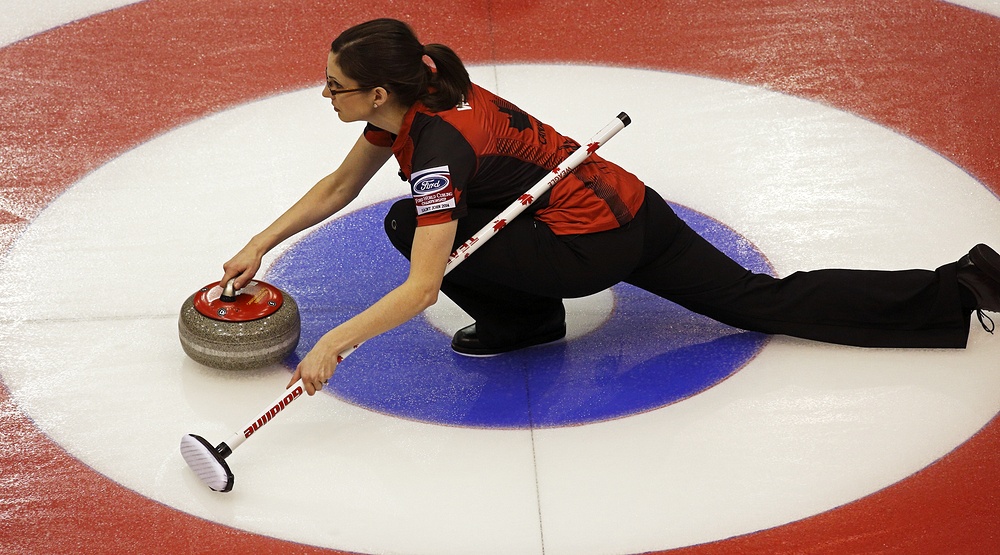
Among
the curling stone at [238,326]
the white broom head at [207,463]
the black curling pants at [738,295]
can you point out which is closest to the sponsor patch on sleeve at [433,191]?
the black curling pants at [738,295]

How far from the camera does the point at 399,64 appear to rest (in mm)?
3867

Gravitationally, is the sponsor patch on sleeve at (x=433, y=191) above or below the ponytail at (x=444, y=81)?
below

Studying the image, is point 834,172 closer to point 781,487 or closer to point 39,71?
point 781,487

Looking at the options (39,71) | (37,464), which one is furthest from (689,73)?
(37,464)

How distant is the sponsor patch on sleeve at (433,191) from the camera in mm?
3871

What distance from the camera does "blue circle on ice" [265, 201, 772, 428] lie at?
432 centimetres

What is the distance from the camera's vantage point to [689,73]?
673cm

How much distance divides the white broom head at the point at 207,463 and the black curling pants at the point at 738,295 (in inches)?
39.9

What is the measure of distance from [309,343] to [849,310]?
6.46ft

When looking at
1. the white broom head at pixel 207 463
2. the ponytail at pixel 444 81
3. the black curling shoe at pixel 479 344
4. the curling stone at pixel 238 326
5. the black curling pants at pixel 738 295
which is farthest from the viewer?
the black curling shoe at pixel 479 344

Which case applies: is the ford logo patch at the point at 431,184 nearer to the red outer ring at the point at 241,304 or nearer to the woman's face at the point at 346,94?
the woman's face at the point at 346,94

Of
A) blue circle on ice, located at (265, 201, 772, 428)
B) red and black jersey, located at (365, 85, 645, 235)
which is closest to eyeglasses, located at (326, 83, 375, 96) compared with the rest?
red and black jersey, located at (365, 85, 645, 235)

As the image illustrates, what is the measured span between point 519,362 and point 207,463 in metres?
1.24

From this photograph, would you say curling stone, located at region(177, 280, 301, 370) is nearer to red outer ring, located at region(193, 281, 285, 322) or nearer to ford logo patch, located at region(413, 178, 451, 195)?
red outer ring, located at region(193, 281, 285, 322)
